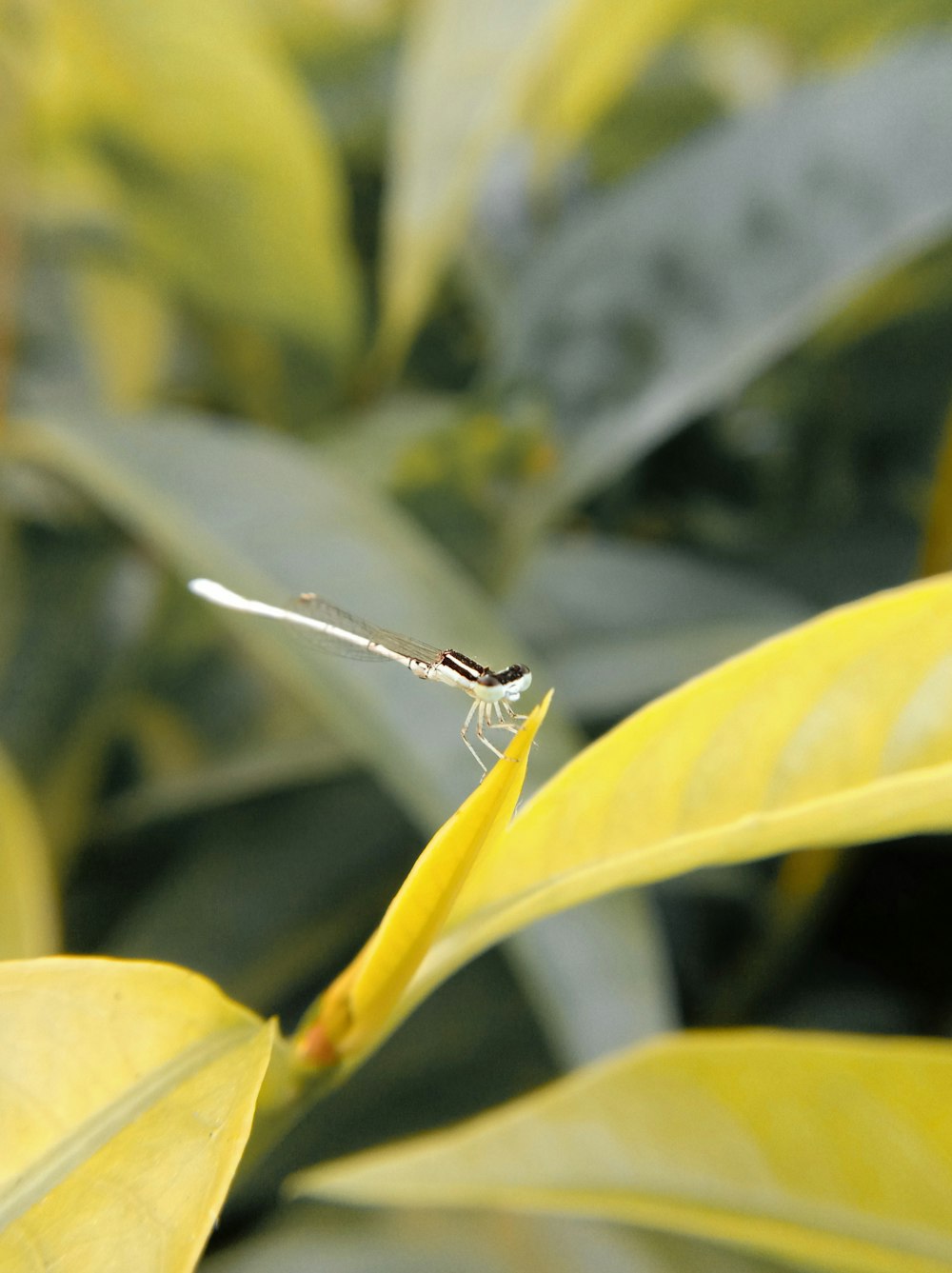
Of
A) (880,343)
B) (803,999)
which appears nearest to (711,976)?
(803,999)

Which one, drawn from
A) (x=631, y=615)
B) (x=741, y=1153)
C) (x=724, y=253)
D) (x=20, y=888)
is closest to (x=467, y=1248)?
(x=741, y=1153)

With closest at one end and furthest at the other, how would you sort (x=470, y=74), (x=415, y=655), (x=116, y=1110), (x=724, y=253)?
(x=116, y=1110), (x=415, y=655), (x=470, y=74), (x=724, y=253)

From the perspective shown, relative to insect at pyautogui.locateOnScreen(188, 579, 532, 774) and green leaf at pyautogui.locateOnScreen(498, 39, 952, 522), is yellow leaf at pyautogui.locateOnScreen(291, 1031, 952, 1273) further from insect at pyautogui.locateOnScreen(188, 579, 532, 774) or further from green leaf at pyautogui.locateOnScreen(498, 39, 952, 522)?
green leaf at pyautogui.locateOnScreen(498, 39, 952, 522)

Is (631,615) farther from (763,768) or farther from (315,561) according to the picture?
(763,768)

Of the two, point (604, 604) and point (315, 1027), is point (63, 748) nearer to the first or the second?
point (604, 604)

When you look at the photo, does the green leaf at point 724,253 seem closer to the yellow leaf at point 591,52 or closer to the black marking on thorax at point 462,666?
the yellow leaf at point 591,52

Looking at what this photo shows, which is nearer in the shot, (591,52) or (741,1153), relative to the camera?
(741,1153)

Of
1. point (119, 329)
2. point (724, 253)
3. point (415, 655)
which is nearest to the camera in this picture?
point (415, 655)
